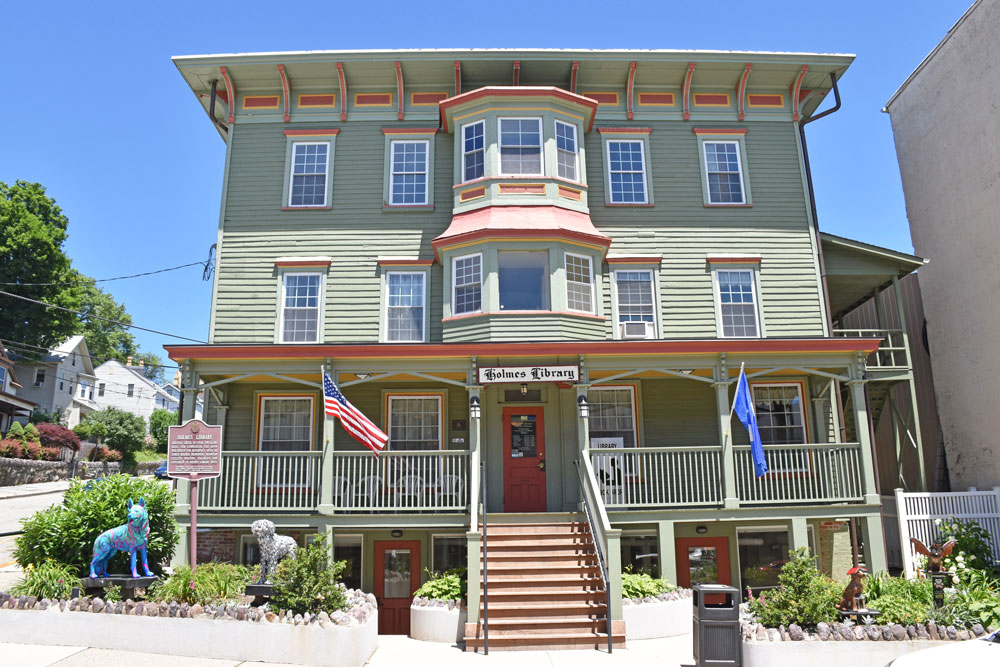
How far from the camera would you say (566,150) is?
17.9m

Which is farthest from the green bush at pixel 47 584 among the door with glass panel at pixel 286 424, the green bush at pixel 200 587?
the door with glass panel at pixel 286 424

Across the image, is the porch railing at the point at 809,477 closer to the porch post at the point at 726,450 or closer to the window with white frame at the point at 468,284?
the porch post at the point at 726,450

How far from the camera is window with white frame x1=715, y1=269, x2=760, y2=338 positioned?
17.7 meters

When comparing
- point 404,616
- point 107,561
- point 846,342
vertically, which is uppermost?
point 846,342

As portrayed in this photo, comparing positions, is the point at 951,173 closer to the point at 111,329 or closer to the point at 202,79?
the point at 202,79

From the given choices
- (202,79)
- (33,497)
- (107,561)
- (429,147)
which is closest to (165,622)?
(107,561)

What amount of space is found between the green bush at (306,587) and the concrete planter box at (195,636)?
0.46m

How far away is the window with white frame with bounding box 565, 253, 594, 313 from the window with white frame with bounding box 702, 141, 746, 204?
3.93m

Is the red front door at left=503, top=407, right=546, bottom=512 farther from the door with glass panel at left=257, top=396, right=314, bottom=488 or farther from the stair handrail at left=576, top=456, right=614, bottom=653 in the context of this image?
the door with glass panel at left=257, top=396, right=314, bottom=488

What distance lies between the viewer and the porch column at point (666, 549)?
45.9ft

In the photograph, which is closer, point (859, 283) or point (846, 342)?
point (846, 342)

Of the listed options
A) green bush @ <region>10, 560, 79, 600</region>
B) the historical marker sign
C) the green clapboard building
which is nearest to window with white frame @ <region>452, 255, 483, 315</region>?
the green clapboard building

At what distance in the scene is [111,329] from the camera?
84438 millimetres

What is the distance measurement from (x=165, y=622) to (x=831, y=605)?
906cm
